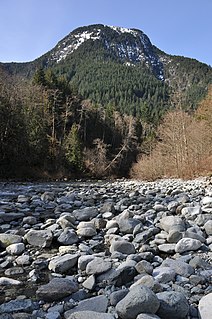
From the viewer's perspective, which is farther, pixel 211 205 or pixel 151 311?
pixel 211 205

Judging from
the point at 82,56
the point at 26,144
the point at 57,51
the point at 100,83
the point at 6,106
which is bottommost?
the point at 26,144

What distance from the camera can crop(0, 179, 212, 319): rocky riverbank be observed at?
298 centimetres

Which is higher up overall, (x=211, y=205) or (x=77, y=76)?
(x=77, y=76)

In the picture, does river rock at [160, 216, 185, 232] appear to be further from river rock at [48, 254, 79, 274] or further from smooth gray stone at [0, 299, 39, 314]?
smooth gray stone at [0, 299, 39, 314]

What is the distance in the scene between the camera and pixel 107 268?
3924 millimetres

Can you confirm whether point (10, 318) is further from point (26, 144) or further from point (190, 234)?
point (26, 144)

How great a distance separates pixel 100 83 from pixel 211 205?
332ft

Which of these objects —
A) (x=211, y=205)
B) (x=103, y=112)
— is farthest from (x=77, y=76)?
(x=211, y=205)

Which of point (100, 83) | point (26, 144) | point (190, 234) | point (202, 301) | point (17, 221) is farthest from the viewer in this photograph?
point (100, 83)

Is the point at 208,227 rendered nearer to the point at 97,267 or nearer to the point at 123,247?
the point at 123,247

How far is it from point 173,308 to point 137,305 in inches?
13.5

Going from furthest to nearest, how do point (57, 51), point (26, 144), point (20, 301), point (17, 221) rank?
point (57, 51) → point (26, 144) → point (17, 221) → point (20, 301)

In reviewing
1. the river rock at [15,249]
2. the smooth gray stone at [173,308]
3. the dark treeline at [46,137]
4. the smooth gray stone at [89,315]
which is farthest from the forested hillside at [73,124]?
the smooth gray stone at [89,315]

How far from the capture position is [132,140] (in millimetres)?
50688
